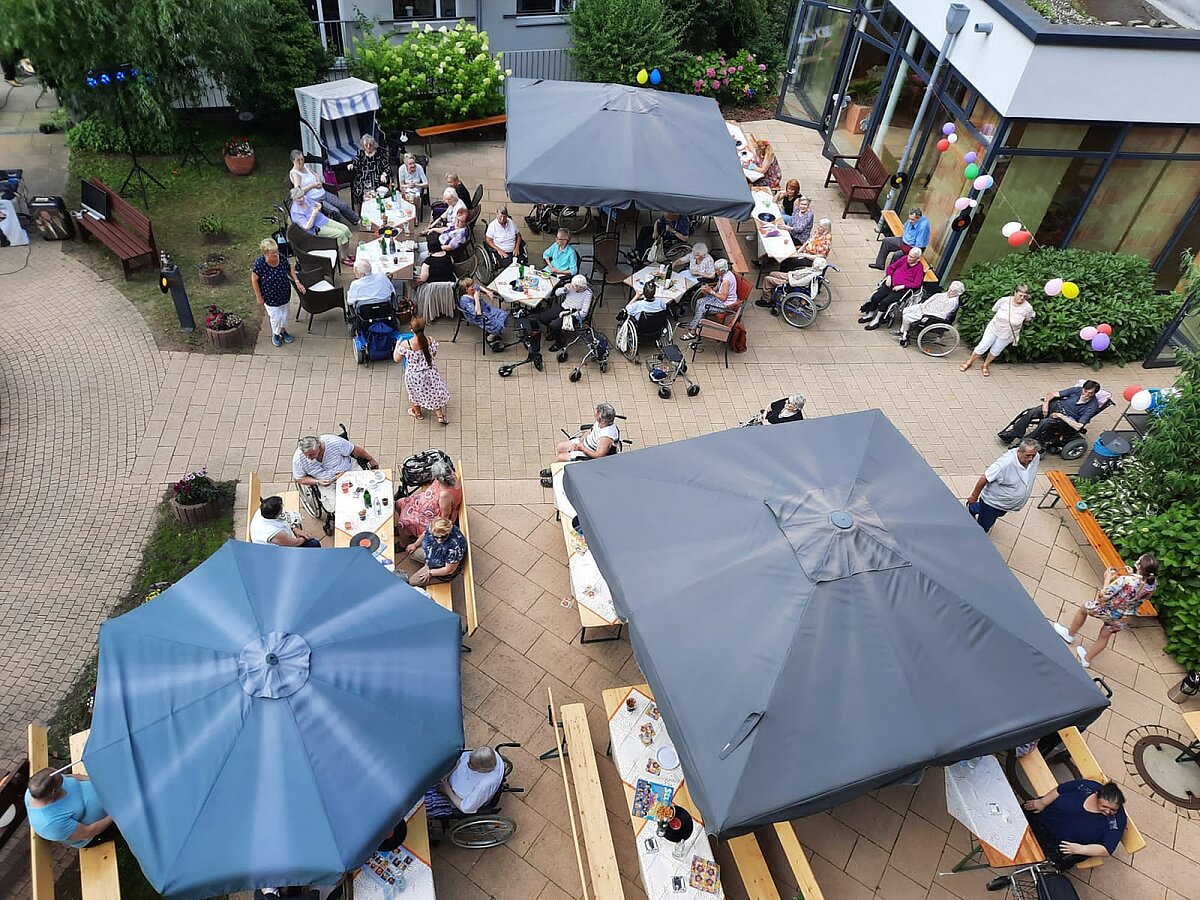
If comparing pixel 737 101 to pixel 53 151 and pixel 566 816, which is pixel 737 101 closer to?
pixel 53 151

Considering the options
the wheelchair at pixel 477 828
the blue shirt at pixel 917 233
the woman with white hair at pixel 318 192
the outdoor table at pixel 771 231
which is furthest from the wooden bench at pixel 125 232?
the blue shirt at pixel 917 233

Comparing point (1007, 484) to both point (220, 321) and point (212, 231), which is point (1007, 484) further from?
point (212, 231)

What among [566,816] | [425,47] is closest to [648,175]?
[425,47]

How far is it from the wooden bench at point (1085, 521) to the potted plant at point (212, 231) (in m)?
12.0

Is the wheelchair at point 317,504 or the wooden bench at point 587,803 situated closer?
the wooden bench at point 587,803

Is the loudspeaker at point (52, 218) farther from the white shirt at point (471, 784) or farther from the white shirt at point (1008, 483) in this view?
the white shirt at point (1008, 483)

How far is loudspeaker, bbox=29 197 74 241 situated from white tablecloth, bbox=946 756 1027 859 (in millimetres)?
13749

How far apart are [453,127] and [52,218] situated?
22.1ft

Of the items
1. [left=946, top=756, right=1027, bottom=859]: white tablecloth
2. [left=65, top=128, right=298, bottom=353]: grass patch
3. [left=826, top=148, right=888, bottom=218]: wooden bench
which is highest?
[left=946, top=756, right=1027, bottom=859]: white tablecloth

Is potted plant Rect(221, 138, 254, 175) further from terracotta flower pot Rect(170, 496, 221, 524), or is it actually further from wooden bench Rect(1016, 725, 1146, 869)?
wooden bench Rect(1016, 725, 1146, 869)

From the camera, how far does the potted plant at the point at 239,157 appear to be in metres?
14.1

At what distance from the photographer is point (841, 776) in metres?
4.93

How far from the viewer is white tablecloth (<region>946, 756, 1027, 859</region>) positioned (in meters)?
5.93

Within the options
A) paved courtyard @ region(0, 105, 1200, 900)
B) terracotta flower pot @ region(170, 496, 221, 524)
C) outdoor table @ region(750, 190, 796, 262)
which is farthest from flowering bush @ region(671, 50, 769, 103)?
terracotta flower pot @ region(170, 496, 221, 524)
